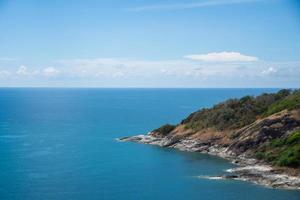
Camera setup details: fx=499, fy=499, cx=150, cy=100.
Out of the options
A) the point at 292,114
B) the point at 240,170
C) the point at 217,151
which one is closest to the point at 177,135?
the point at 217,151

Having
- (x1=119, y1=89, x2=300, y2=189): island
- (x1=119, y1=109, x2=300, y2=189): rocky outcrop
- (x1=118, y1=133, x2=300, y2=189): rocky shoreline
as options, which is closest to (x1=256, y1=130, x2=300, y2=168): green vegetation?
(x1=119, y1=89, x2=300, y2=189): island

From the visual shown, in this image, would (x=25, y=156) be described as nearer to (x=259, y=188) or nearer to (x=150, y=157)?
(x=150, y=157)

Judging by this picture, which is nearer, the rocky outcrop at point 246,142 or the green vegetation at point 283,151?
the rocky outcrop at point 246,142

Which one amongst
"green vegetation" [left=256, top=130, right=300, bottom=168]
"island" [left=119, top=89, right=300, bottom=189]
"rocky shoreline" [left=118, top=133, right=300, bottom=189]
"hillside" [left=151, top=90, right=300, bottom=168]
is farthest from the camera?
"hillside" [left=151, top=90, right=300, bottom=168]

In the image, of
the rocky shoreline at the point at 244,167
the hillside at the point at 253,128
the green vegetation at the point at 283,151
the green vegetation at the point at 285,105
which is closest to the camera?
the rocky shoreline at the point at 244,167

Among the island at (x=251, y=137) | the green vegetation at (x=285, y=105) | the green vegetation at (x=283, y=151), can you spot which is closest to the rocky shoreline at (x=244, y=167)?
the island at (x=251, y=137)

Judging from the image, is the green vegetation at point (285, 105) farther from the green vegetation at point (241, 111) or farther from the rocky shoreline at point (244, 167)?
the rocky shoreline at point (244, 167)

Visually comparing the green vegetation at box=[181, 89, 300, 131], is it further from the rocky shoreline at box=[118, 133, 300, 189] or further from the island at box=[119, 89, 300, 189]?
the rocky shoreline at box=[118, 133, 300, 189]

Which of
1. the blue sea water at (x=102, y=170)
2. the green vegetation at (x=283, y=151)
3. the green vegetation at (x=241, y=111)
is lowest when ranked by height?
the blue sea water at (x=102, y=170)
